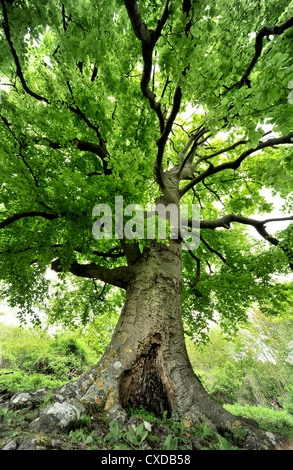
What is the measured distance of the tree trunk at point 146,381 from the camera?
1.77 meters

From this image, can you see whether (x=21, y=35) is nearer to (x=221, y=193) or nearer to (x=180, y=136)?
(x=180, y=136)

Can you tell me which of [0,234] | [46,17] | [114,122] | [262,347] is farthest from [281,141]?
[262,347]

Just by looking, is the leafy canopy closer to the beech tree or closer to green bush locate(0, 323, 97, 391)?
the beech tree

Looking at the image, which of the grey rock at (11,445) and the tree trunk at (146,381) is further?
the tree trunk at (146,381)

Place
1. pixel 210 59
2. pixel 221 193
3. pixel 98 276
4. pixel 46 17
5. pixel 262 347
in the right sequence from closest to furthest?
pixel 46 17 → pixel 210 59 → pixel 98 276 → pixel 221 193 → pixel 262 347

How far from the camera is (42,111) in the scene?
296 centimetres

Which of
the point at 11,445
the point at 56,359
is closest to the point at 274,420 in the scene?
the point at 11,445

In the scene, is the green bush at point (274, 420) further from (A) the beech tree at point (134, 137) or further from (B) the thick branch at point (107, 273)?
(B) the thick branch at point (107, 273)

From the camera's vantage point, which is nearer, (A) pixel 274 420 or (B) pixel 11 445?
(B) pixel 11 445

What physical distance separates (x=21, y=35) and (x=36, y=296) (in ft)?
19.5

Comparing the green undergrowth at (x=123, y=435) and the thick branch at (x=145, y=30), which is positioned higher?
the thick branch at (x=145, y=30)

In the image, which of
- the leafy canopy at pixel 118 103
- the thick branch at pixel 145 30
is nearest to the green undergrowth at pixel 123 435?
the leafy canopy at pixel 118 103

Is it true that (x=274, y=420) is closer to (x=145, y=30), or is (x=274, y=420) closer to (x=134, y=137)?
(x=134, y=137)

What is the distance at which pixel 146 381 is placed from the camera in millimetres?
2273
